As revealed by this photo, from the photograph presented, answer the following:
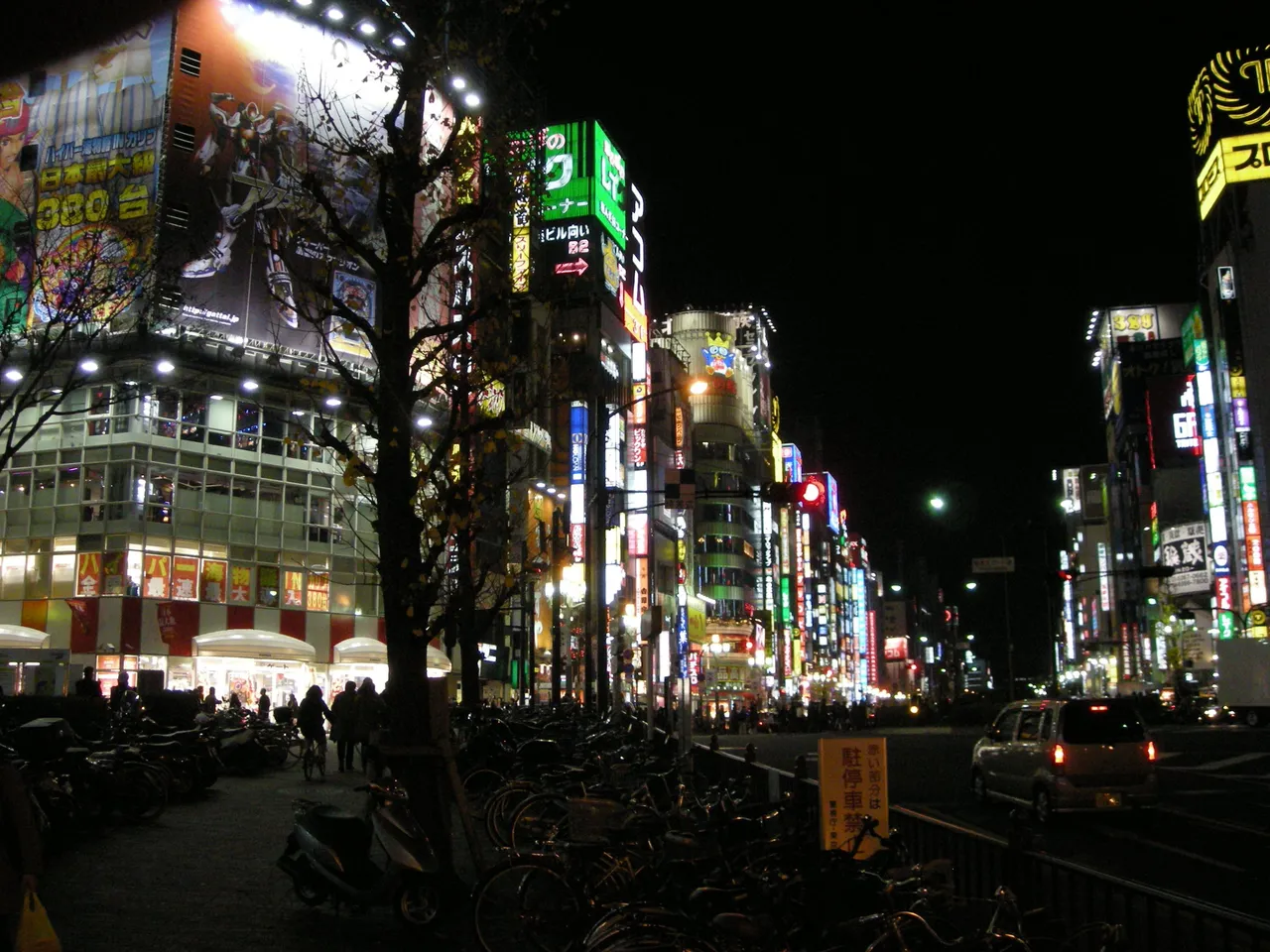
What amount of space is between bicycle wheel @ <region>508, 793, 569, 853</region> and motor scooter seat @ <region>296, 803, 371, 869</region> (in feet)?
5.63

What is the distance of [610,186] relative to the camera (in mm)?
75688

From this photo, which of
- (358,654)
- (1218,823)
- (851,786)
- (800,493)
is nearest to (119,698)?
(358,654)

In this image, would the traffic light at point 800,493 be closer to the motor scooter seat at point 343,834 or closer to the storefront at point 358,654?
the motor scooter seat at point 343,834

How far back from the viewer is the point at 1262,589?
62.0m

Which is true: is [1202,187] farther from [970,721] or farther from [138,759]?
[138,759]

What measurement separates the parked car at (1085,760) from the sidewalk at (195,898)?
25.1 ft

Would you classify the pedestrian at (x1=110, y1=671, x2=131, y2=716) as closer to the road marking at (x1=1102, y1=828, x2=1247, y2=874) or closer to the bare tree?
the bare tree

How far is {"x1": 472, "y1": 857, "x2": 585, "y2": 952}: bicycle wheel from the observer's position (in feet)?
25.1

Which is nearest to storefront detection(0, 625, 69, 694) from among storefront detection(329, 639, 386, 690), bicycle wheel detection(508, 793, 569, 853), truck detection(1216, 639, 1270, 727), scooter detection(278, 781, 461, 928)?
storefront detection(329, 639, 386, 690)

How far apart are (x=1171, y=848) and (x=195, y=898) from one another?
415 inches

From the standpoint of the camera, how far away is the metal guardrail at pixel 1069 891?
521cm

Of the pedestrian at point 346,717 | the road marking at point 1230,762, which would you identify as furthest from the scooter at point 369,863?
the road marking at point 1230,762

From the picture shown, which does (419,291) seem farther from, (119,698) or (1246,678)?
(1246,678)

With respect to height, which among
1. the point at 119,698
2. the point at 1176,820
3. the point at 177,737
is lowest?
the point at 1176,820
